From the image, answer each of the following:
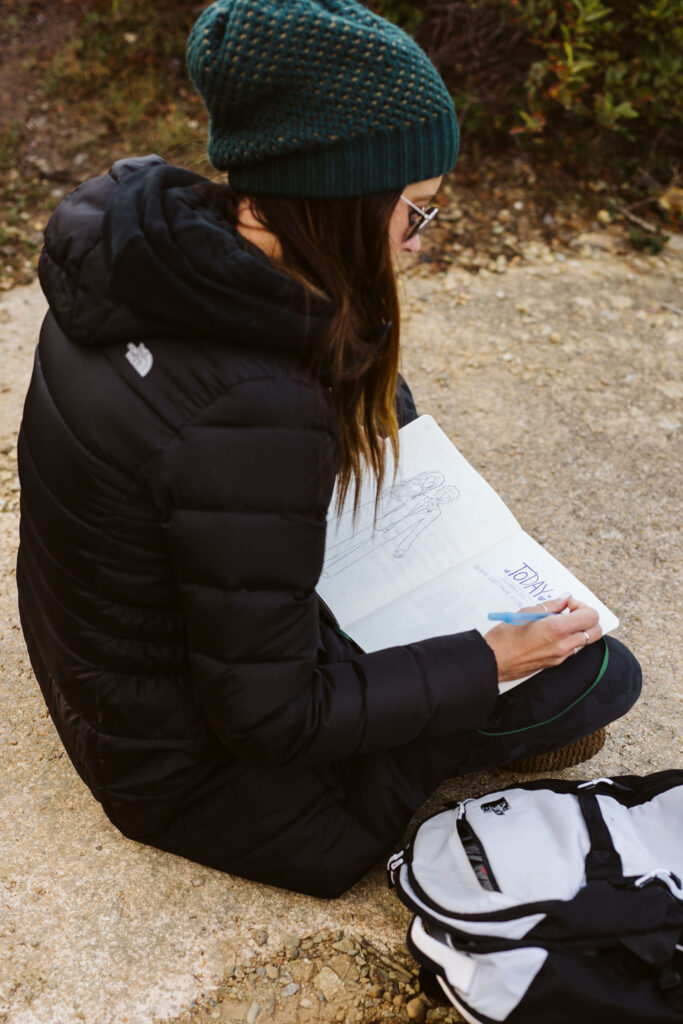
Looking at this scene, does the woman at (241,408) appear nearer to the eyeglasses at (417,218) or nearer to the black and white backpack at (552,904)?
the eyeglasses at (417,218)

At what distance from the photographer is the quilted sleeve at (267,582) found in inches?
50.4

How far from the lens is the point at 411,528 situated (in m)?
1.92

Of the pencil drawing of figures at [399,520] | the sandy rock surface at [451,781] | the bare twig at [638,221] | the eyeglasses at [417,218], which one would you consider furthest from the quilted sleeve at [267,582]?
the bare twig at [638,221]

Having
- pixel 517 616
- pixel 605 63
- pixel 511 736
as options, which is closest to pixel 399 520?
pixel 517 616

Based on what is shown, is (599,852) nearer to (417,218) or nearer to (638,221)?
(417,218)

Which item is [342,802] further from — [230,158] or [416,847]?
[230,158]

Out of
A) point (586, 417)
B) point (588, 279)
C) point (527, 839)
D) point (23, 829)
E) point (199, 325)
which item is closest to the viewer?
point (199, 325)

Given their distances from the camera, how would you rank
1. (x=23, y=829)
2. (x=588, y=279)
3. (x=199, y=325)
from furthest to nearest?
(x=588, y=279)
(x=23, y=829)
(x=199, y=325)

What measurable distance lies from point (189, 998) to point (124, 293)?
126 centimetres

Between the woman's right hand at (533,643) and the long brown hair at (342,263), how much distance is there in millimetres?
491

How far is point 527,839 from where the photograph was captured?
1.63 m

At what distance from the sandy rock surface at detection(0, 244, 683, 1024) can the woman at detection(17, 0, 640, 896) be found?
14.1 inches

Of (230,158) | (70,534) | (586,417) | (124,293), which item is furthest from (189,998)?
(586,417)

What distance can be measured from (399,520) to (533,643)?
444mm
